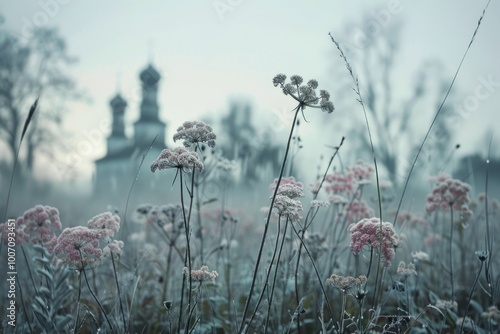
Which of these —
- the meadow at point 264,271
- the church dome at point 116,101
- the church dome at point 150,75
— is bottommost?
the meadow at point 264,271

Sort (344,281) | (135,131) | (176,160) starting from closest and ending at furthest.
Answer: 1. (176,160)
2. (344,281)
3. (135,131)

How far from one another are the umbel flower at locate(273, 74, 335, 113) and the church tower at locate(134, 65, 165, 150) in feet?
112

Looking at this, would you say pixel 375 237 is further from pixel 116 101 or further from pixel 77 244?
pixel 116 101

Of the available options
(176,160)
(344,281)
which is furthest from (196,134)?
(344,281)

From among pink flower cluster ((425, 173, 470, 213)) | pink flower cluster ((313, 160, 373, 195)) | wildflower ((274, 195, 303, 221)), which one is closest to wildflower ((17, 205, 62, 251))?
wildflower ((274, 195, 303, 221))

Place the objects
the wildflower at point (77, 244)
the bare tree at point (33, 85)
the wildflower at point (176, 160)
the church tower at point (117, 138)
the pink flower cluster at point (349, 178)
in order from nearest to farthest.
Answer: the wildflower at point (176, 160) → the wildflower at point (77, 244) → the pink flower cluster at point (349, 178) → the bare tree at point (33, 85) → the church tower at point (117, 138)

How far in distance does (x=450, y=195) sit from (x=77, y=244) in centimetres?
286

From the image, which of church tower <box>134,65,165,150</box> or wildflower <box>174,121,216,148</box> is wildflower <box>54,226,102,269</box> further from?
church tower <box>134,65,165,150</box>

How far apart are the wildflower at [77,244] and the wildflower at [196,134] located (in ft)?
2.23

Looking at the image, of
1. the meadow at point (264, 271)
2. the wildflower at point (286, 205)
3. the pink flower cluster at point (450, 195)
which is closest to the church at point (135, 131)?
the meadow at point (264, 271)

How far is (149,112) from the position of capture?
37938 mm

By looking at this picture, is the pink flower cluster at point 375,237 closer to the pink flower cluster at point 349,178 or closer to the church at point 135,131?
the pink flower cluster at point 349,178

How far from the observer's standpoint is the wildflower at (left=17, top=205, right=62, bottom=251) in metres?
2.98

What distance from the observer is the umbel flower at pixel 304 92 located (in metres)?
2.11
